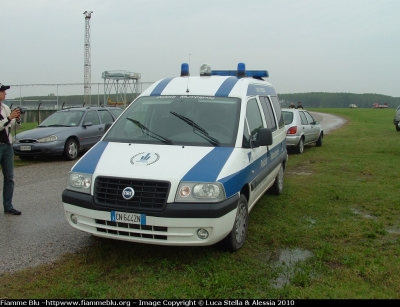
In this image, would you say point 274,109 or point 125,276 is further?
point 274,109

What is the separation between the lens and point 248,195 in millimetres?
5238

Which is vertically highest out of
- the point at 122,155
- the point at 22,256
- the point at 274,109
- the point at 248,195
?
the point at 274,109

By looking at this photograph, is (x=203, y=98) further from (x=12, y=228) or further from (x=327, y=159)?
(x=327, y=159)

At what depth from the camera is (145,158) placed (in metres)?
4.68

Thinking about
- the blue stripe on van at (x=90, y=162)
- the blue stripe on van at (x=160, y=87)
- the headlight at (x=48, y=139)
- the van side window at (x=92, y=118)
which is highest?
the blue stripe on van at (x=160, y=87)

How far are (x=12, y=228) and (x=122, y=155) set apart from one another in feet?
7.07

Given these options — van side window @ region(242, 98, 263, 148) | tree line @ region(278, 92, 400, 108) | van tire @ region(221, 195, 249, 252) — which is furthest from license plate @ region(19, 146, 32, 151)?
tree line @ region(278, 92, 400, 108)

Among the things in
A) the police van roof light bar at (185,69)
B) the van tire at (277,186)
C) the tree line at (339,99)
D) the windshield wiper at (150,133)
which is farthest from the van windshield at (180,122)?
the tree line at (339,99)

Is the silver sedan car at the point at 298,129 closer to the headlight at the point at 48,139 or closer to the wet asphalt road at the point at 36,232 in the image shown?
the headlight at the point at 48,139

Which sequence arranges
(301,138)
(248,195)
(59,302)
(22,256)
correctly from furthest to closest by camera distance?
(301,138) → (248,195) → (22,256) → (59,302)

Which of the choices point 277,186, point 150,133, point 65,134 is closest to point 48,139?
point 65,134

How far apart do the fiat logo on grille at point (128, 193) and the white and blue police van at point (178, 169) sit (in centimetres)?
1

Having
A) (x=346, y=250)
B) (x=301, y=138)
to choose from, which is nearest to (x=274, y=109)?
(x=346, y=250)

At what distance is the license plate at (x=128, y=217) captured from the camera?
167 inches
